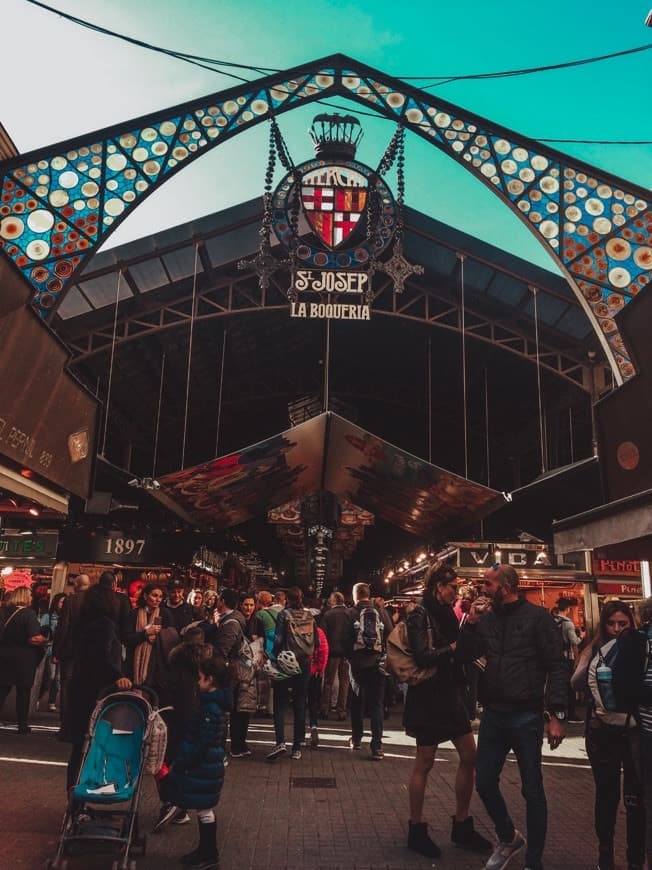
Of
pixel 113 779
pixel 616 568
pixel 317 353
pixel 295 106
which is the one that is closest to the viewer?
pixel 113 779

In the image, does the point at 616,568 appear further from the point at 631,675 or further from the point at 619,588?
the point at 631,675

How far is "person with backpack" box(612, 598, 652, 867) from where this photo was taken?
10.9ft

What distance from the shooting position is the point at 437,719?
4.45m

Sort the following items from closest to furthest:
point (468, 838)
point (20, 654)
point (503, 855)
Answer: point (503, 855) < point (468, 838) < point (20, 654)

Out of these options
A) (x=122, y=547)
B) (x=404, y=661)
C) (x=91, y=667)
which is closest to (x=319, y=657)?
(x=91, y=667)

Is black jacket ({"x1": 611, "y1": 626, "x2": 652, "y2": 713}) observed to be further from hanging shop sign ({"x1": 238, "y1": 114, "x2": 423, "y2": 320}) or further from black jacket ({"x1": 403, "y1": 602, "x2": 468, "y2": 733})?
hanging shop sign ({"x1": 238, "y1": 114, "x2": 423, "y2": 320})

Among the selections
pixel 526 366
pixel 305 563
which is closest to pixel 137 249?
pixel 526 366

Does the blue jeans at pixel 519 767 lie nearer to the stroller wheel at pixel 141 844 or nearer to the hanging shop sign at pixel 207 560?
the stroller wheel at pixel 141 844

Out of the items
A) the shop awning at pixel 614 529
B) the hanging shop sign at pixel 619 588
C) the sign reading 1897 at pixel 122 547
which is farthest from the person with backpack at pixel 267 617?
the hanging shop sign at pixel 619 588

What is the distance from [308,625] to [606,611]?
422 centimetres

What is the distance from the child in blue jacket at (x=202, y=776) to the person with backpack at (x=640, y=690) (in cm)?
223

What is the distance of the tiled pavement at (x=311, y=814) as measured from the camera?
13.5 feet

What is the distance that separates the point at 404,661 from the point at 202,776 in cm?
142

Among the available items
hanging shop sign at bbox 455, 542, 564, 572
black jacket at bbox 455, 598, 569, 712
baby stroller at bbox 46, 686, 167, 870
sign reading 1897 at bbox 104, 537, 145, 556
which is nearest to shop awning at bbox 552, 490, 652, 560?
black jacket at bbox 455, 598, 569, 712
